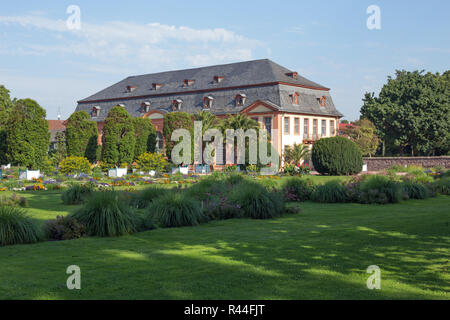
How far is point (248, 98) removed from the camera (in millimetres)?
54594

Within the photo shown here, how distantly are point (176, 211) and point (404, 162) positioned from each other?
1571 inches

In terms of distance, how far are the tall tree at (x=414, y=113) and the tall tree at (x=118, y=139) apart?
30125mm

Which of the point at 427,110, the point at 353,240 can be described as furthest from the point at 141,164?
the point at 427,110

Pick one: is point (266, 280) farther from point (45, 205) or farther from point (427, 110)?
point (427, 110)

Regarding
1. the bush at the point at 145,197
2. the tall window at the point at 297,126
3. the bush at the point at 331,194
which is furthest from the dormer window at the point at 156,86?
the bush at the point at 145,197

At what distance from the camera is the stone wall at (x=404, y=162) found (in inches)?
1709

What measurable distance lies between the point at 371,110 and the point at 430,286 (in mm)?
54533

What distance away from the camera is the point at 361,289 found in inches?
225

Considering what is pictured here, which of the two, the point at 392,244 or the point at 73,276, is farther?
the point at 392,244

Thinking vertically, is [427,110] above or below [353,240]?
above

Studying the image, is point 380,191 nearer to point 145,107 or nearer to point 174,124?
point 174,124
